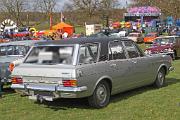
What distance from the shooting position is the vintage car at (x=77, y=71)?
8023 mm

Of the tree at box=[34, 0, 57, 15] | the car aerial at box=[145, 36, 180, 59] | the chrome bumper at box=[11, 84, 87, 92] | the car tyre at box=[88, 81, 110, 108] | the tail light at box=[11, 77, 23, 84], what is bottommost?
the car aerial at box=[145, 36, 180, 59]

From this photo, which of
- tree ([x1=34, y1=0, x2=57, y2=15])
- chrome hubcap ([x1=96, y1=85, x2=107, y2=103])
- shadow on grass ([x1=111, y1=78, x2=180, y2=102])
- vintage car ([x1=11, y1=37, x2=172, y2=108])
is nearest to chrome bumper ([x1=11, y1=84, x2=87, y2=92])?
vintage car ([x1=11, y1=37, x2=172, y2=108])

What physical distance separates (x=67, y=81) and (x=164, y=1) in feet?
178

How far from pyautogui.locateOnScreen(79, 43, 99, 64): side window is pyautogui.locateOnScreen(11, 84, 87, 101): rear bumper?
2.12 feet

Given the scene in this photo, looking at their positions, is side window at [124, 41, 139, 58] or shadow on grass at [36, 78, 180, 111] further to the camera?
side window at [124, 41, 139, 58]

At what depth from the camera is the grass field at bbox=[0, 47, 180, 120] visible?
7836 millimetres

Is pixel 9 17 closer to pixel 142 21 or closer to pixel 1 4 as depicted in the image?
pixel 1 4

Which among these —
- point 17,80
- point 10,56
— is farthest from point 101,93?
point 10,56

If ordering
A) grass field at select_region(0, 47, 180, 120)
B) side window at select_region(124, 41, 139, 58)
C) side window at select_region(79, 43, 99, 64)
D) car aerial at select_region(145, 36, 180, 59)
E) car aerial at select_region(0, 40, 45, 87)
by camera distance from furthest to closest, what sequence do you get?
car aerial at select_region(145, 36, 180, 59) < car aerial at select_region(0, 40, 45, 87) < side window at select_region(124, 41, 139, 58) < side window at select_region(79, 43, 99, 64) < grass field at select_region(0, 47, 180, 120)

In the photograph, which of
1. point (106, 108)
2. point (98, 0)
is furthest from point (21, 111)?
point (98, 0)

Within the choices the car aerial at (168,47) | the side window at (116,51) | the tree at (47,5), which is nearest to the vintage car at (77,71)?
the side window at (116,51)

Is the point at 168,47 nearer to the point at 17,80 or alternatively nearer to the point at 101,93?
the point at 101,93

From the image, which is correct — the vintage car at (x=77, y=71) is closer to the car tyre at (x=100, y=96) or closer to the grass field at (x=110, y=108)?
the car tyre at (x=100, y=96)

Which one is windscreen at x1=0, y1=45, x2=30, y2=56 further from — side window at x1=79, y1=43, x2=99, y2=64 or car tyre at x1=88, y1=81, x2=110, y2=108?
car tyre at x1=88, y1=81, x2=110, y2=108
